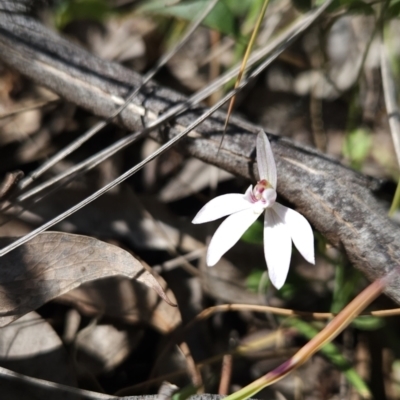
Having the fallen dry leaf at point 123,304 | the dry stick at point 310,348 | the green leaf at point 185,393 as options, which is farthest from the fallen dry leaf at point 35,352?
the dry stick at point 310,348

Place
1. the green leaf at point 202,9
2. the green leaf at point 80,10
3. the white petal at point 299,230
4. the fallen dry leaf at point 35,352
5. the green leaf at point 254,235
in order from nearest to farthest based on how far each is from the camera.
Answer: the white petal at point 299,230 → the fallen dry leaf at point 35,352 → the green leaf at point 254,235 → the green leaf at point 202,9 → the green leaf at point 80,10

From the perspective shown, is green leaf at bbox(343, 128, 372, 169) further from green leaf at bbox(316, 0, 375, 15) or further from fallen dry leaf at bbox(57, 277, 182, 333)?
fallen dry leaf at bbox(57, 277, 182, 333)

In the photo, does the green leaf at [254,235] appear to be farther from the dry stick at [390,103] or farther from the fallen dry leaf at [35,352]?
the fallen dry leaf at [35,352]

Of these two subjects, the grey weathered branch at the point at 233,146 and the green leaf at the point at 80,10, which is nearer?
the grey weathered branch at the point at 233,146

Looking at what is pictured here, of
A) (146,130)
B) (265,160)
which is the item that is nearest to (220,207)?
(265,160)

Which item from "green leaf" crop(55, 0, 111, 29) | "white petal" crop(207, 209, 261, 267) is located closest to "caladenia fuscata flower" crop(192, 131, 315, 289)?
"white petal" crop(207, 209, 261, 267)

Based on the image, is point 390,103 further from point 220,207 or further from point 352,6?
point 220,207

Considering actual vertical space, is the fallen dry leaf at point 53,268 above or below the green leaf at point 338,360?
above

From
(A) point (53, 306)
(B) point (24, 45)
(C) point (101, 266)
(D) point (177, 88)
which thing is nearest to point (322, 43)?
(D) point (177, 88)
